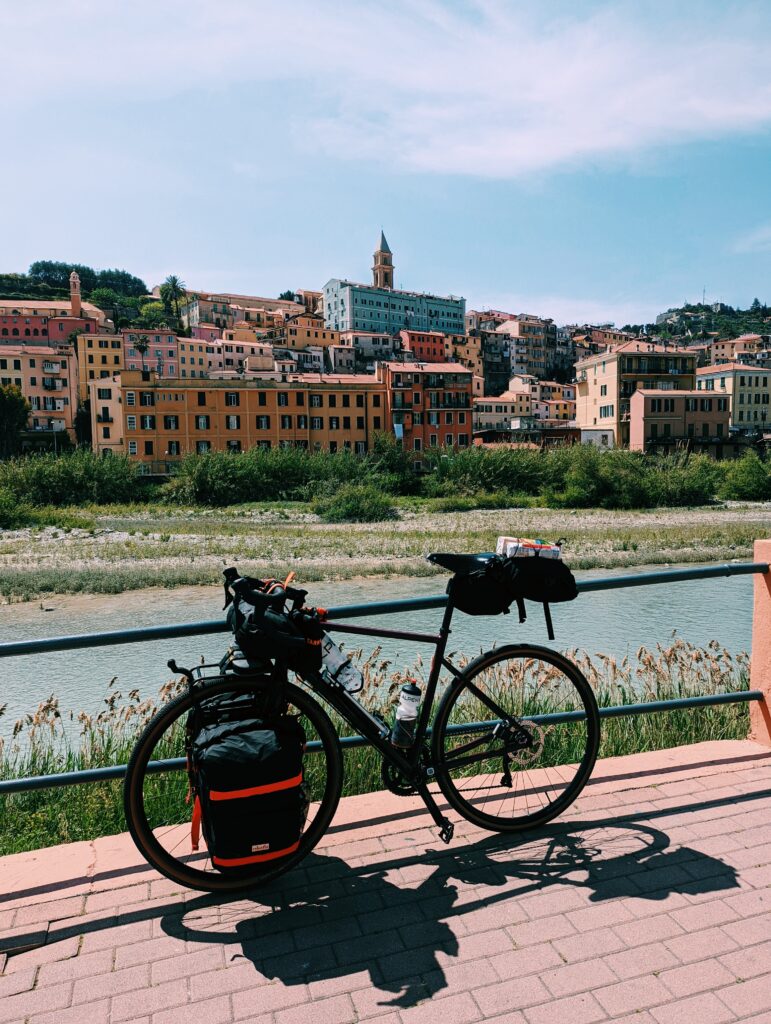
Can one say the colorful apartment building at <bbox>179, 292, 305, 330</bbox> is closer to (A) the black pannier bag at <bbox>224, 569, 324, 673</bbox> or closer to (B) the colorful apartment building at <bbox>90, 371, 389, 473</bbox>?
(B) the colorful apartment building at <bbox>90, 371, 389, 473</bbox>

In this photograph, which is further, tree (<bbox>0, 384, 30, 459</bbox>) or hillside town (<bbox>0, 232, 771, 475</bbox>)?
tree (<bbox>0, 384, 30, 459</bbox>)

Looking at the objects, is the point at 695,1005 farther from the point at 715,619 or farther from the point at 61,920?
the point at 715,619

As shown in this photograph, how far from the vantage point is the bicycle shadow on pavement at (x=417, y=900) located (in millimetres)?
2432

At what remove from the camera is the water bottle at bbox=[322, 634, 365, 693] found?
2.87 meters

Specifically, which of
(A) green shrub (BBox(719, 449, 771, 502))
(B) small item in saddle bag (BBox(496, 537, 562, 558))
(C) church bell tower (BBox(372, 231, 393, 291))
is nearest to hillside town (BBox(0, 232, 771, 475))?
(C) church bell tower (BBox(372, 231, 393, 291))

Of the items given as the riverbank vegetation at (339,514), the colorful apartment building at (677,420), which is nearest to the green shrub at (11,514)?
the riverbank vegetation at (339,514)

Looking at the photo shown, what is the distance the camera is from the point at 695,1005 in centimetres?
224

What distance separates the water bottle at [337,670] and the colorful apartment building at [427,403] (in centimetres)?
7248

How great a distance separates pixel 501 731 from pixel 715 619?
44.8 ft

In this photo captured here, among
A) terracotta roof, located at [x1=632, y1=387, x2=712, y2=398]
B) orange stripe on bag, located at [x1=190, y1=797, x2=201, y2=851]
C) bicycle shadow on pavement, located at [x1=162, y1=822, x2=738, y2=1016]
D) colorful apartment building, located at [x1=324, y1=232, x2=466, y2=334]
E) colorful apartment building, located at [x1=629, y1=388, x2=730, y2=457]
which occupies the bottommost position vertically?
bicycle shadow on pavement, located at [x1=162, y1=822, x2=738, y2=1016]

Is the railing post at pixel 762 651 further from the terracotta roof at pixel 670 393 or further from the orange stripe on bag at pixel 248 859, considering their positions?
the terracotta roof at pixel 670 393

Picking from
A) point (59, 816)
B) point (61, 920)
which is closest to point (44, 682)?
point (59, 816)

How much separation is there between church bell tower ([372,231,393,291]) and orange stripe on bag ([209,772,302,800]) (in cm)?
14971

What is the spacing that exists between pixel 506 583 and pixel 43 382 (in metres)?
96.8
